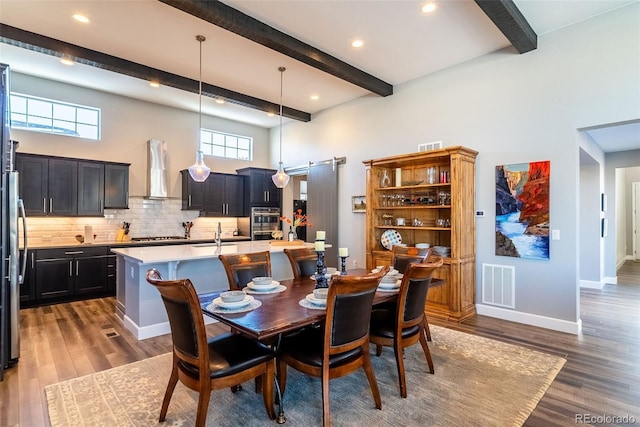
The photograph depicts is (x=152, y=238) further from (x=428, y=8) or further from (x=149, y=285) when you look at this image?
(x=428, y=8)

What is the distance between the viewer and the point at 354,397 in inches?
98.7

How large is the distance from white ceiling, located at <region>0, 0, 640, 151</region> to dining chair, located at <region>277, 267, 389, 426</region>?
303cm

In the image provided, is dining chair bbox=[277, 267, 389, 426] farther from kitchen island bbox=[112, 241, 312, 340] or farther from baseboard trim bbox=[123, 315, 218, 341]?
baseboard trim bbox=[123, 315, 218, 341]

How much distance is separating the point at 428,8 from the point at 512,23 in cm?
94

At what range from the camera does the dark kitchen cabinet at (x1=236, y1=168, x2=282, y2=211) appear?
7.57 m

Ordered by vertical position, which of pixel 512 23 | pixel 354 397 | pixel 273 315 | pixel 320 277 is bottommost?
pixel 354 397

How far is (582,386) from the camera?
8.79 feet

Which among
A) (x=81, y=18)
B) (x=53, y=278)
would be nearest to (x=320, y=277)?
(x=81, y=18)

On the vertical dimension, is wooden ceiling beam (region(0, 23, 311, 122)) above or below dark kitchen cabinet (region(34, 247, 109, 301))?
above

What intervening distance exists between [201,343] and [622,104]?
187 inches

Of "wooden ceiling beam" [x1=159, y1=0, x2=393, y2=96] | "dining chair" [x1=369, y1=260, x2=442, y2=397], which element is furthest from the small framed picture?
"dining chair" [x1=369, y1=260, x2=442, y2=397]

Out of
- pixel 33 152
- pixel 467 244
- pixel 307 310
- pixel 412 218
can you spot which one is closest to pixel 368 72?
pixel 412 218

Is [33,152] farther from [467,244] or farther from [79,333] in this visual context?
[467,244]

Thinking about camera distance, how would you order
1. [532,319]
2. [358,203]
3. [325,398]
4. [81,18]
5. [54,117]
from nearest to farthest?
1. [325,398]
2. [81,18]
3. [532,319]
4. [54,117]
5. [358,203]
